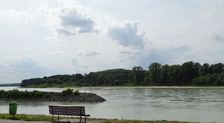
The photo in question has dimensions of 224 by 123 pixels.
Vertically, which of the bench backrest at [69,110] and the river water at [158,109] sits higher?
the bench backrest at [69,110]

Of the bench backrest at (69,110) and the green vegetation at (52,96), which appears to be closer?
the bench backrest at (69,110)

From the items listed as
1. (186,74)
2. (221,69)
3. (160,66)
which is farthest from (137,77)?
(221,69)

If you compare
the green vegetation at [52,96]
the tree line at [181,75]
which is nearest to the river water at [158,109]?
the green vegetation at [52,96]

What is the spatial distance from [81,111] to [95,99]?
57595mm

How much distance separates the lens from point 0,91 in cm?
10175

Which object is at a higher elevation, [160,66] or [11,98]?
[160,66]

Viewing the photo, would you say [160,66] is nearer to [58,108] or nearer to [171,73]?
[171,73]

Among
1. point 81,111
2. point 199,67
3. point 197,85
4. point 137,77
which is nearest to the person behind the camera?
point 81,111

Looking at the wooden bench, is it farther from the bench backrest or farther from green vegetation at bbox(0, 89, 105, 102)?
green vegetation at bbox(0, 89, 105, 102)

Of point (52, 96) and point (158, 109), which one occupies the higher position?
point (52, 96)

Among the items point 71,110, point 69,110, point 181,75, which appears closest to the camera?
point 71,110

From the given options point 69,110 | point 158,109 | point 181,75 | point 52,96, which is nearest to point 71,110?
point 69,110

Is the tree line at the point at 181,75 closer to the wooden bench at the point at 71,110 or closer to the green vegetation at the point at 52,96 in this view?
the green vegetation at the point at 52,96

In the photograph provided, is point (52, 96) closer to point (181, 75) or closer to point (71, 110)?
point (71, 110)
